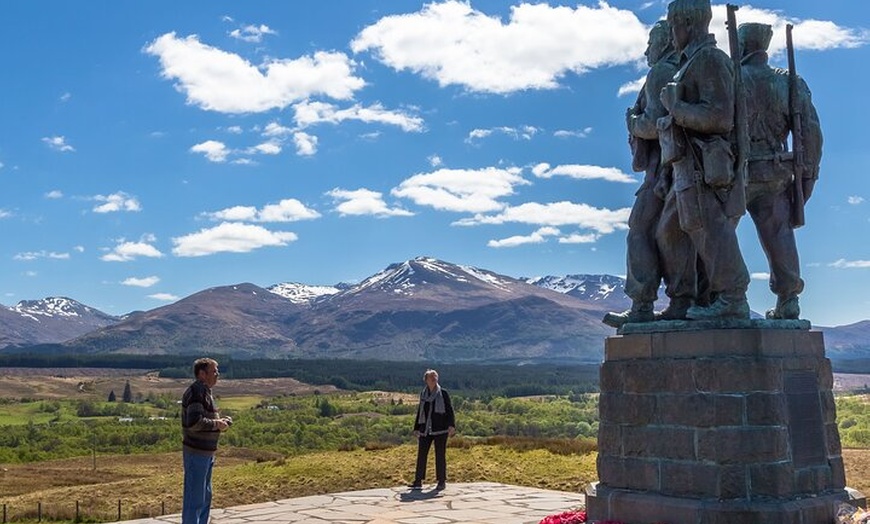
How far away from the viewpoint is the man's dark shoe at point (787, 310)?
29.7 feet

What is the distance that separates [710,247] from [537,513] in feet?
14.1

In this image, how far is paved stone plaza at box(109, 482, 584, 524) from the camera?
10.8 m

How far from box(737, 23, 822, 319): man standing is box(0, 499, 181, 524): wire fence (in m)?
8.52

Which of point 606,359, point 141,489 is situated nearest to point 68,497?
point 141,489

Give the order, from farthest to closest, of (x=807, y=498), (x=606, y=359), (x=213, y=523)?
(x=213, y=523) < (x=606, y=359) < (x=807, y=498)

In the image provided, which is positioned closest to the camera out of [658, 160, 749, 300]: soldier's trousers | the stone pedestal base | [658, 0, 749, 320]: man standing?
the stone pedestal base

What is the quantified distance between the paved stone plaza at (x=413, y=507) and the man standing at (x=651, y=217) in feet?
9.84

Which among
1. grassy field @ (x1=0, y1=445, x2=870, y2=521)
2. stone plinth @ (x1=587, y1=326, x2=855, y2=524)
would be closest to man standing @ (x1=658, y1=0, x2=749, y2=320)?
stone plinth @ (x1=587, y1=326, x2=855, y2=524)

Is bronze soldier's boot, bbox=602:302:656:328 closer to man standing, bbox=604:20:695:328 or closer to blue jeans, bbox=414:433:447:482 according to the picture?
man standing, bbox=604:20:695:328

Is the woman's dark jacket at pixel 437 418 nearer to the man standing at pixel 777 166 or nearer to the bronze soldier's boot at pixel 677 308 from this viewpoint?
the bronze soldier's boot at pixel 677 308

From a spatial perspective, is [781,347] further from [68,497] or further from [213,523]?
[68,497]

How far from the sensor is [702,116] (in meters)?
8.25

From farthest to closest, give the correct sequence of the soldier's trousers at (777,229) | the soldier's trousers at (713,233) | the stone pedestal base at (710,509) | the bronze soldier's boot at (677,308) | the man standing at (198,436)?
the soldier's trousers at (777,229) < the bronze soldier's boot at (677,308) < the man standing at (198,436) < the soldier's trousers at (713,233) < the stone pedestal base at (710,509)

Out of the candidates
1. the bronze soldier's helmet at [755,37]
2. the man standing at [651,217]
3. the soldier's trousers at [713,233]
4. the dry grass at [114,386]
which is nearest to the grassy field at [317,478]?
the man standing at [651,217]
